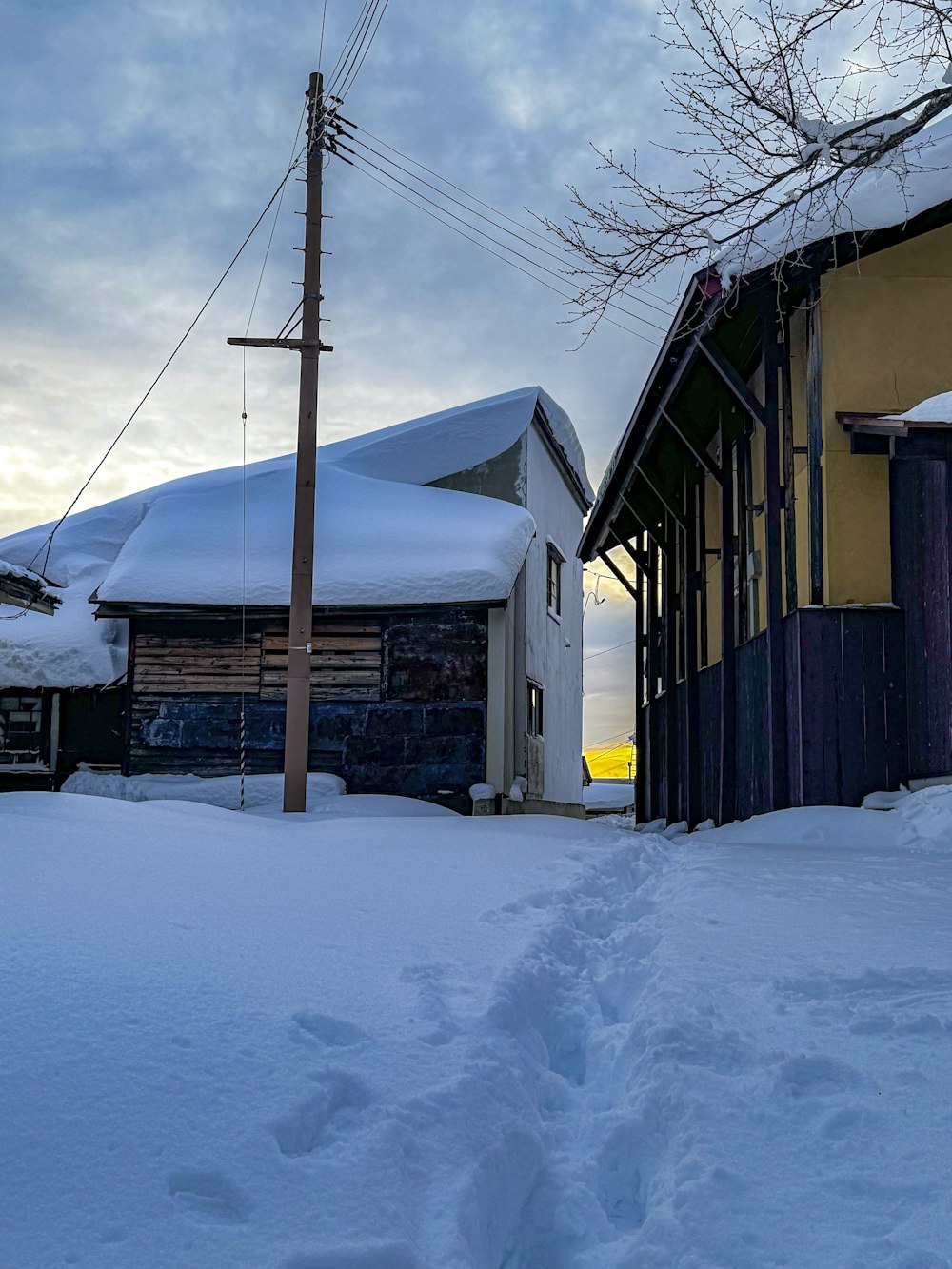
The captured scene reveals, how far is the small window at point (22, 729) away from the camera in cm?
1627

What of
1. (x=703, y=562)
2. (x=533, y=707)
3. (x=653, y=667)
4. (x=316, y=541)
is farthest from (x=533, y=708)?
(x=703, y=562)

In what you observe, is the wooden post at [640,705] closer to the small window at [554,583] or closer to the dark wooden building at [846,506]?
the small window at [554,583]

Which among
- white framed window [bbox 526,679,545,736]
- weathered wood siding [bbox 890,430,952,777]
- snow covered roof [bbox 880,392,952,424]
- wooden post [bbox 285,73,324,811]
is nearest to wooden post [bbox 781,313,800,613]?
weathered wood siding [bbox 890,430,952,777]

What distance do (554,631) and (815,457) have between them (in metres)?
12.3

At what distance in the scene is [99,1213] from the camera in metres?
1.91

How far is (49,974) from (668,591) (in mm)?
12744

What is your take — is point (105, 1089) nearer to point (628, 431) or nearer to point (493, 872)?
point (493, 872)

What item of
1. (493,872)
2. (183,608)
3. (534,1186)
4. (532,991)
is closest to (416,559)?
(183,608)

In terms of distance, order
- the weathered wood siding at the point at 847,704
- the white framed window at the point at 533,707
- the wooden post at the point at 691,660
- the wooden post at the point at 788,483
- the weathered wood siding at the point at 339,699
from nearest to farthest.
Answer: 1. the weathered wood siding at the point at 847,704
2. the wooden post at the point at 788,483
3. the wooden post at the point at 691,660
4. the weathered wood siding at the point at 339,699
5. the white framed window at the point at 533,707

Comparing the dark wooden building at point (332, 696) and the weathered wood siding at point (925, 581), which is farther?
the dark wooden building at point (332, 696)

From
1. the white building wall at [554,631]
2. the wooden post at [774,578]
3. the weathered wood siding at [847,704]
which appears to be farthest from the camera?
the white building wall at [554,631]

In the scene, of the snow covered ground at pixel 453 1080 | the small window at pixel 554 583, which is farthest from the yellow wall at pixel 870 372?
the small window at pixel 554 583

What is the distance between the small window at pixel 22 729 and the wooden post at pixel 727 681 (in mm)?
10584

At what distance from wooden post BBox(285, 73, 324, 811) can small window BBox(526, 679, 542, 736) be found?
578 centimetres
